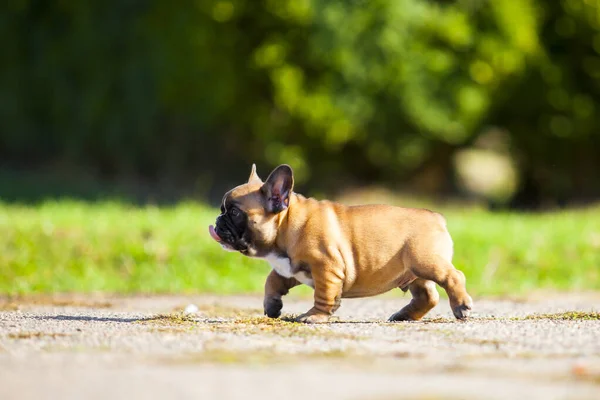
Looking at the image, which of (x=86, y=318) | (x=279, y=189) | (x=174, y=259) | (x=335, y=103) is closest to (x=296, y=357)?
(x=279, y=189)

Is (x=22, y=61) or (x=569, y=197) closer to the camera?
(x=569, y=197)

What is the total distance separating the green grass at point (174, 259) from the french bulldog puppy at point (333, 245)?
424 centimetres

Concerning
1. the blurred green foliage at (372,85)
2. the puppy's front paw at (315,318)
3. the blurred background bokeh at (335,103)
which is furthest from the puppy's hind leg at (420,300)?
the blurred green foliage at (372,85)

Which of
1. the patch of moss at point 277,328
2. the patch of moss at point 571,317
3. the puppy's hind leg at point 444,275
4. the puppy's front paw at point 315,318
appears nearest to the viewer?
the patch of moss at point 277,328

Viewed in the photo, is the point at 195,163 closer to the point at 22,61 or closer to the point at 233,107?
the point at 233,107

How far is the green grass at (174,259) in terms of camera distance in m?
12.0

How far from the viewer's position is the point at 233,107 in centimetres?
2111

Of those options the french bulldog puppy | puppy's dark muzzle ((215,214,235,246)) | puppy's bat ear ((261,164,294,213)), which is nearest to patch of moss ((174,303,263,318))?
the french bulldog puppy

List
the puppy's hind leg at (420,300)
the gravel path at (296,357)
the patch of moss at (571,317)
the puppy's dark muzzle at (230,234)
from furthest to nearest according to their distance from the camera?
1. the patch of moss at (571,317)
2. the puppy's hind leg at (420,300)
3. the puppy's dark muzzle at (230,234)
4. the gravel path at (296,357)

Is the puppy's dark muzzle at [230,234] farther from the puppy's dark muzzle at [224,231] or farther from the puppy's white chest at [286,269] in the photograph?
the puppy's white chest at [286,269]

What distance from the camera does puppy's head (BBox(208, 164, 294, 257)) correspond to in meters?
7.44

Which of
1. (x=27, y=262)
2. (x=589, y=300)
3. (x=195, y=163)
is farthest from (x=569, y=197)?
(x=27, y=262)

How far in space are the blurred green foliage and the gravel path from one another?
11.8m

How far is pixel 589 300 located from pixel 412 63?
30.9 ft
